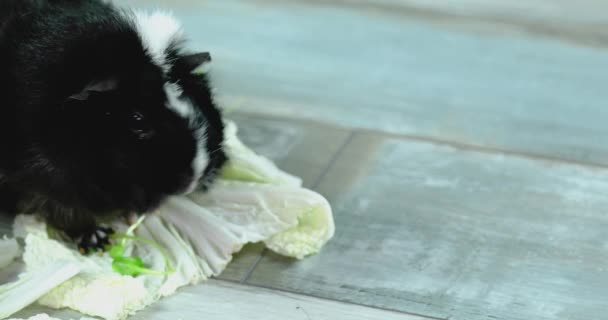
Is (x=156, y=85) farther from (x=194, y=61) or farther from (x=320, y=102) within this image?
(x=320, y=102)

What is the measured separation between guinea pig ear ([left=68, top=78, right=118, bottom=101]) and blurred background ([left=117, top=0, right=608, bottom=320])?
0.57m

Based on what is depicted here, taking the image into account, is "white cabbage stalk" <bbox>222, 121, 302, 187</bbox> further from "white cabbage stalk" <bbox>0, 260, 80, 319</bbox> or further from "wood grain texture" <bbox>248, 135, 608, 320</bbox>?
"white cabbage stalk" <bbox>0, 260, 80, 319</bbox>

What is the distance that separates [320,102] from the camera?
314 cm

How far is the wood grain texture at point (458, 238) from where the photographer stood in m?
2.05

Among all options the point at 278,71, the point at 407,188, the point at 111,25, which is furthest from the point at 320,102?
the point at 111,25

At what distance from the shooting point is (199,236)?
2.25 meters

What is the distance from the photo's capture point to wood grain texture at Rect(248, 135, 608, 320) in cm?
205

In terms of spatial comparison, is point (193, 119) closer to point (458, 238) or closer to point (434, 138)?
point (458, 238)

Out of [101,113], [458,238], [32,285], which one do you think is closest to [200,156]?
[101,113]

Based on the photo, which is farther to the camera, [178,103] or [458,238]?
[458,238]

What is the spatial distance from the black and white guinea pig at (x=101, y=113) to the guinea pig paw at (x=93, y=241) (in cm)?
15

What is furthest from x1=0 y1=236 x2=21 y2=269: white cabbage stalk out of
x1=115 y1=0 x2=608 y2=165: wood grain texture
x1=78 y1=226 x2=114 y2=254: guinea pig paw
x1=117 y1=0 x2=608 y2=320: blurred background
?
x1=115 y1=0 x2=608 y2=165: wood grain texture

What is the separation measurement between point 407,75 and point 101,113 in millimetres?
1701

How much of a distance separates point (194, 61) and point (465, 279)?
839mm
